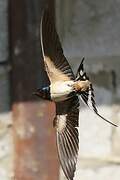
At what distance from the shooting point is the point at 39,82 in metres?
1.21

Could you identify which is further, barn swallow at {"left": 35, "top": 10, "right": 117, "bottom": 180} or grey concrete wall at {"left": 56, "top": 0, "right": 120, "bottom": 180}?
grey concrete wall at {"left": 56, "top": 0, "right": 120, "bottom": 180}

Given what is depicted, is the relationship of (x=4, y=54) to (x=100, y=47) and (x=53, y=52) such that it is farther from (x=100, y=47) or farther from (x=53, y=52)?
(x=53, y=52)

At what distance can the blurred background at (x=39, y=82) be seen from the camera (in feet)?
4.11

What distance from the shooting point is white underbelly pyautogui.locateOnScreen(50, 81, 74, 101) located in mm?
419

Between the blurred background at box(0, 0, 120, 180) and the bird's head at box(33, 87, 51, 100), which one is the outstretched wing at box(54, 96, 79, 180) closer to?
the bird's head at box(33, 87, 51, 100)

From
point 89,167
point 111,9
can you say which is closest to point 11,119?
point 89,167

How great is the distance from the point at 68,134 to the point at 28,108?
2.73 feet

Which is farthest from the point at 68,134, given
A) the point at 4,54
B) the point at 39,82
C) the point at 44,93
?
the point at 4,54

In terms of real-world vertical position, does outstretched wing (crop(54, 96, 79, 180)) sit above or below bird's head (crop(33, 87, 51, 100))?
below

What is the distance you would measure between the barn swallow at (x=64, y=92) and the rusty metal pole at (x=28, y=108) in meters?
0.73

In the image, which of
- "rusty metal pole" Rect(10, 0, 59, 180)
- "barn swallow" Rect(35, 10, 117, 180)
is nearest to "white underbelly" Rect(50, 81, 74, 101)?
"barn swallow" Rect(35, 10, 117, 180)

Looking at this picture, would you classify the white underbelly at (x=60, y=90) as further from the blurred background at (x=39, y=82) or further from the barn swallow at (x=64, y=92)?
the blurred background at (x=39, y=82)

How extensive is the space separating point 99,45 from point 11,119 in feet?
0.69

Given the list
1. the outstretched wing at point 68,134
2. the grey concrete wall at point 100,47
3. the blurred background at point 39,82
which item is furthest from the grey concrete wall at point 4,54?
the outstretched wing at point 68,134
